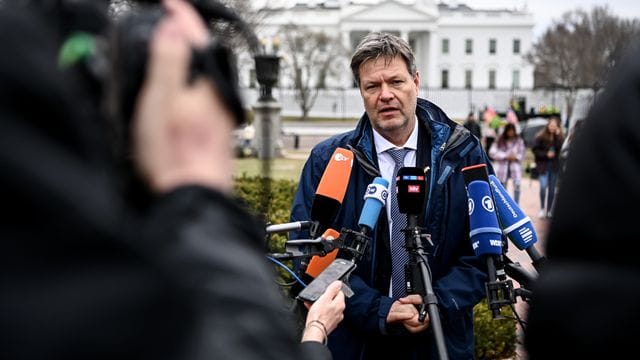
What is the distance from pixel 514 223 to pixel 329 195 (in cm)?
71

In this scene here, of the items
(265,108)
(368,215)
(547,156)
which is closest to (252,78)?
(265,108)

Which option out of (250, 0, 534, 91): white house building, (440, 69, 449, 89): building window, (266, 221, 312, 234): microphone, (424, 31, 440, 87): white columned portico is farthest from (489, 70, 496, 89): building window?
(266, 221, 312, 234): microphone

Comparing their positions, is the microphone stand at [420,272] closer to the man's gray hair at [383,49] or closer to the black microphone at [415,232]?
the black microphone at [415,232]

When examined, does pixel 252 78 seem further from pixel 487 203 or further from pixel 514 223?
pixel 514 223

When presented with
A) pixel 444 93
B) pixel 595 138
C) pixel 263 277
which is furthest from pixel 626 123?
pixel 444 93

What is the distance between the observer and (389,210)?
352 cm

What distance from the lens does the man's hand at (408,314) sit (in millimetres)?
3215

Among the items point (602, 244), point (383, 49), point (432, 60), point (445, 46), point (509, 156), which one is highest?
point (445, 46)

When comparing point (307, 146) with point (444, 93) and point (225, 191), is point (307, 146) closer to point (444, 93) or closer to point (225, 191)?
point (225, 191)

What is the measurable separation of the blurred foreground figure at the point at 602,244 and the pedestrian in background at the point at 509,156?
15.0 metres

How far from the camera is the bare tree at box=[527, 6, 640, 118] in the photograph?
55.3 meters

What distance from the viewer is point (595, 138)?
4.07 ft

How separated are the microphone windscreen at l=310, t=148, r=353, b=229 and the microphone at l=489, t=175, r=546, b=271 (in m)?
0.57

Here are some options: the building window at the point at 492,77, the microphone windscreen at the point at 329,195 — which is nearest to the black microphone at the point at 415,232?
the microphone windscreen at the point at 329,195
